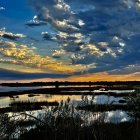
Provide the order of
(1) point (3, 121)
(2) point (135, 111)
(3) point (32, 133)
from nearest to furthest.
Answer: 1. (1) point (3, 121)
2. (3) point (32, 133)
3. (2) point (135, 111)

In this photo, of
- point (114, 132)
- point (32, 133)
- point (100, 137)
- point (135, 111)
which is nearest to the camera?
point (100, 137)

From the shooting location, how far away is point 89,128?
691 inches

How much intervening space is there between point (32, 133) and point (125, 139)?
6.85m

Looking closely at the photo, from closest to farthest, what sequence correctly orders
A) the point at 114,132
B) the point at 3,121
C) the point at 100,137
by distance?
the point at 3,121, the point at 100,137, the point at 114,132

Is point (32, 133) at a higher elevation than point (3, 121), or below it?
below

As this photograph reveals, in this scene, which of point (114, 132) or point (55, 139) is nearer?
point (55, 139)

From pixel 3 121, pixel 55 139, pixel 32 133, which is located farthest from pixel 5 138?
pixel 32 133

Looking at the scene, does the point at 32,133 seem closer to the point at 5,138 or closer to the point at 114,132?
the point at 114,132

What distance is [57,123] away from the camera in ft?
56.6

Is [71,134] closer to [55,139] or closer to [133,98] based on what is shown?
[55,139]

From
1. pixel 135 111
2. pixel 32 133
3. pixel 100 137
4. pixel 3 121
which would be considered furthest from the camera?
pixel 135 111

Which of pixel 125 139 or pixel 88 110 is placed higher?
pixel 88 110

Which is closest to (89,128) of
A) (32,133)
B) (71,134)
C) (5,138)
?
(71,134)

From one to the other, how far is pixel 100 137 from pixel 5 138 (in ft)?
13.5
